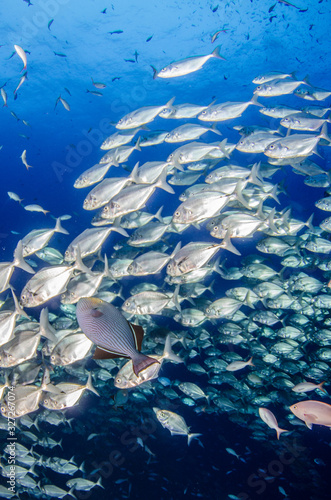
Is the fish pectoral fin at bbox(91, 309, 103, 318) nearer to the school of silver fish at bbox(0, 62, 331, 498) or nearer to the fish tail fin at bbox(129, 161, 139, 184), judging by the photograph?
the school of silver fish at bbox(0, 62, 331, 498)

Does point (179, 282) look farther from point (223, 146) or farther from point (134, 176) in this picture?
point (223, 146)

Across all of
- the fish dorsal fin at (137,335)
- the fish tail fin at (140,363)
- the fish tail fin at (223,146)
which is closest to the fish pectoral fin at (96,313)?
the fish dorsal fin at (137,335)

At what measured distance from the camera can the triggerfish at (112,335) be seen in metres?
1.66

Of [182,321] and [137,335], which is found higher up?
[137,335]

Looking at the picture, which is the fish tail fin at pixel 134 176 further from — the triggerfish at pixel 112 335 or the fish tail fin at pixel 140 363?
the fish tail fin at pixel 140 363

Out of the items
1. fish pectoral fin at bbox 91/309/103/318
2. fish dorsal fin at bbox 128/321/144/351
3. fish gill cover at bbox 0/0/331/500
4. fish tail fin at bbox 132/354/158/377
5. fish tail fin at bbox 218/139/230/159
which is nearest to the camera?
fish tail fin at bbox 132/354/158/377

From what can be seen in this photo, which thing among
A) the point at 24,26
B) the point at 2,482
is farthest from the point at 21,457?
the point at 24,26

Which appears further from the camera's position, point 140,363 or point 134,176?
point 134,176

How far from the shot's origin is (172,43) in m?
16.1

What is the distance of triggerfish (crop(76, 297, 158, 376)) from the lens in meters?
1.66

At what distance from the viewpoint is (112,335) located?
1.72m

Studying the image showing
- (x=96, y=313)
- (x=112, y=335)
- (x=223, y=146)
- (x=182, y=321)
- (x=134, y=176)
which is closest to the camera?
(x=112, y=335)

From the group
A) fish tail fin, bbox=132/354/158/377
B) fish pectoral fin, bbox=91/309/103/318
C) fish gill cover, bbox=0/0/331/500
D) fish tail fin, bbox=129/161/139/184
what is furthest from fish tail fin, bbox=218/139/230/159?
fish tail fin, bbox=132/354/158/377

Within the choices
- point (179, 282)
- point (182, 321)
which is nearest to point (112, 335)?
point (179, 282)
